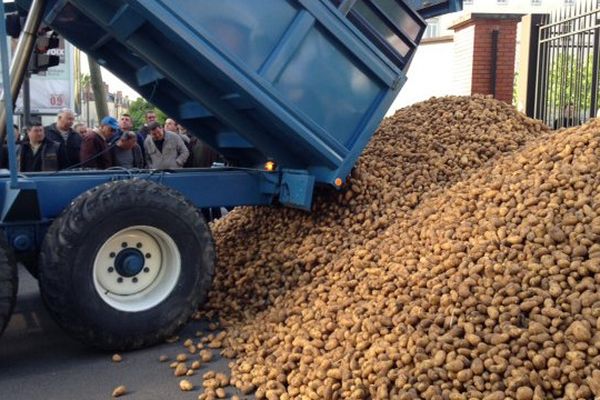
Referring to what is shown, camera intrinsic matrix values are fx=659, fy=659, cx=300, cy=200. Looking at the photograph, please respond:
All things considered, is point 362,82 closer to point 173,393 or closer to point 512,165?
point 512,165

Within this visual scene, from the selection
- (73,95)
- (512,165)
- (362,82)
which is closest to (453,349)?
(512,165)

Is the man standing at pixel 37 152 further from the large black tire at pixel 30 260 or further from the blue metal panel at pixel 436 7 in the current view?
the blue metal panel at pixel 436 7

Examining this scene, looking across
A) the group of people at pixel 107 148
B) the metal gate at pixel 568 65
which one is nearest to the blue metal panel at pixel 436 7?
the group of people at pixel 107 148

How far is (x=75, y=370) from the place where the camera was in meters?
4.10

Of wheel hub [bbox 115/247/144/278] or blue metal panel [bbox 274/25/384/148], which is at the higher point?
blue metal panel [bbox 274/25/384/148]

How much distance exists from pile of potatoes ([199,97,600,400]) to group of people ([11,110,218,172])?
2.05m

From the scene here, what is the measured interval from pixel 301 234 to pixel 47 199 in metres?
1.94

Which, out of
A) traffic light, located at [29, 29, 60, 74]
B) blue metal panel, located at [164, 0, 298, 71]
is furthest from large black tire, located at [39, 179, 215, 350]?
traffic light, located at [29, 29, 60, 74]

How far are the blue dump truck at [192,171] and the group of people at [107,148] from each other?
192 centimetres

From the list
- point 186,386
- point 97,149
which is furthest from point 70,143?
point 186,386

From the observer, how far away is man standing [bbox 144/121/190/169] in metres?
8.27

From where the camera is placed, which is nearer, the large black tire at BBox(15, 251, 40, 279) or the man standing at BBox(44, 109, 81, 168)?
the large black tire at BBox(15, 251, 40, 279)

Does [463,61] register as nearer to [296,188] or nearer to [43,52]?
[296,188]

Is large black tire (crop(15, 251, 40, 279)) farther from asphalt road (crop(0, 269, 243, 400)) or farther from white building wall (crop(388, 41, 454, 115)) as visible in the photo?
white building wall (crop(388, 41, 454, 115))
